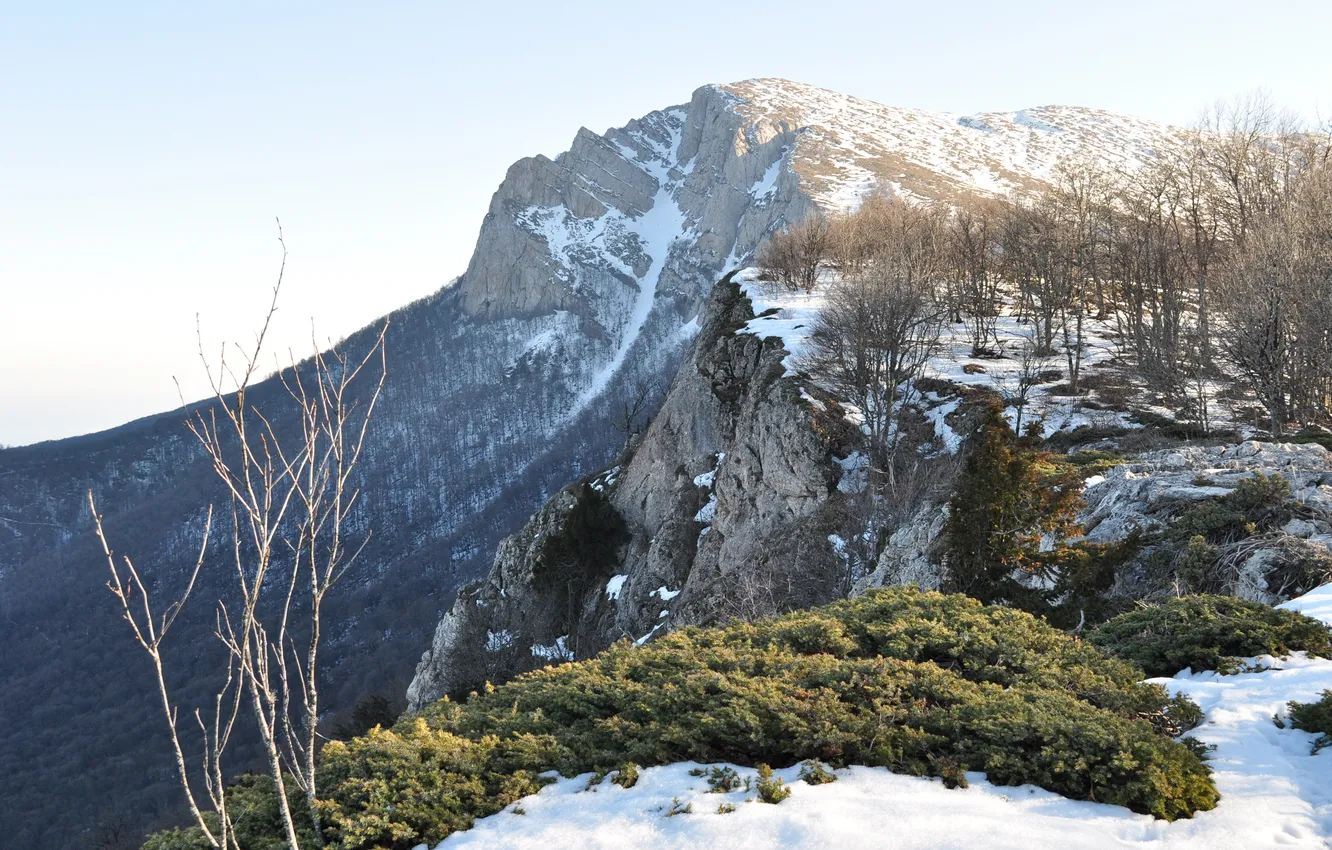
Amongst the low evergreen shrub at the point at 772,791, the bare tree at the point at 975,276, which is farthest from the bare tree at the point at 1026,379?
the low evergreen shrub at the point at 772,791

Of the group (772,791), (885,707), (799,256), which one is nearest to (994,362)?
(799,256)

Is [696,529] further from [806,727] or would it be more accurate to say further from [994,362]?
[806,727]

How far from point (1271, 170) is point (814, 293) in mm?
17229

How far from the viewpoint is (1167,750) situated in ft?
15.4

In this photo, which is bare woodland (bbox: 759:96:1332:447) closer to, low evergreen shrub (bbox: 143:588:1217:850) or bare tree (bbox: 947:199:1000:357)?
bare tree (bbox: 947:199:1000:357)

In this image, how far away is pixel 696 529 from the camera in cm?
3156

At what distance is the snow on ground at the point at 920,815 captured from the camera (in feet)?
13.8

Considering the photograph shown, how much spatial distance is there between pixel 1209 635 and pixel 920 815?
163 inches

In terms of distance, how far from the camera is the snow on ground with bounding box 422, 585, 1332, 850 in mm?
4207

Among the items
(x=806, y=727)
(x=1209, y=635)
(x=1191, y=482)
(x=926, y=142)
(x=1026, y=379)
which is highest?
(x=926, y=142)

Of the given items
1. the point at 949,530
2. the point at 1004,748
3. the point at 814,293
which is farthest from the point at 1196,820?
the point at 814,293

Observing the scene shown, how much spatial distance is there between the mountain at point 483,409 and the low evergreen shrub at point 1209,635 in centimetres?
6682

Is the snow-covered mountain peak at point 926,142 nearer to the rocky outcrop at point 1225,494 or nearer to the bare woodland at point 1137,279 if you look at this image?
the bare woodland at point 1137,279

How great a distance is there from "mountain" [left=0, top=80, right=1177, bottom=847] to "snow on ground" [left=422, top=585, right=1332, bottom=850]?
65.6 m
